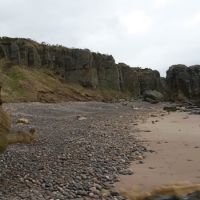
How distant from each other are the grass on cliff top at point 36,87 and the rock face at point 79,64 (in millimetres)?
1637

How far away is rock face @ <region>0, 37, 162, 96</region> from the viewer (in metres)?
57.8

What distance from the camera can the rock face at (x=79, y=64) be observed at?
189 ft

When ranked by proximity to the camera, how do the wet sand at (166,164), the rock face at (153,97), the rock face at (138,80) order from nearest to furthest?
the wet sand at (166,164) < the rock face at (153,97) < the rock face at (138,80)

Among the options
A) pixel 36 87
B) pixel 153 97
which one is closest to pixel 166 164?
pixel 36 87

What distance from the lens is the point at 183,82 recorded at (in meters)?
73.2

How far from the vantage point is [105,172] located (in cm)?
1172

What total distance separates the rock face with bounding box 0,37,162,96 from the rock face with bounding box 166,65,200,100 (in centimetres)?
685

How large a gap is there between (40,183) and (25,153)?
9.70 feet

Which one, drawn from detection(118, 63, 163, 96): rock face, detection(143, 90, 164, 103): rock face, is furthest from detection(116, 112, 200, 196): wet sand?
detection(118, 63, 163, 96): rock face

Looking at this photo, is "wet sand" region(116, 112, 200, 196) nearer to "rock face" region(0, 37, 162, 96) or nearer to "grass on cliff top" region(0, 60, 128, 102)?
"grass on cliff top" region(0, 60, 128, 102)

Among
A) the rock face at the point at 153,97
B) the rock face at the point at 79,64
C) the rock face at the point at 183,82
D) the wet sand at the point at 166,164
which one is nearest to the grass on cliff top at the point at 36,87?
the rock face at the point at 79,64

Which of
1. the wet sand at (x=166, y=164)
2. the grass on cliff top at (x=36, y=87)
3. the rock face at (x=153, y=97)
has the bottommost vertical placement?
the wet sand at (x=166, y=164)

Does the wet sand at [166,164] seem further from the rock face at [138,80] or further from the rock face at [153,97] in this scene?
the rock face at [138,80]

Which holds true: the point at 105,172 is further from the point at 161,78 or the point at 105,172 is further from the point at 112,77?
the point at 161,78
